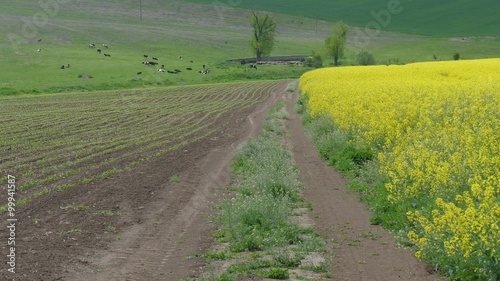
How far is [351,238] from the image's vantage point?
12578 millimetres

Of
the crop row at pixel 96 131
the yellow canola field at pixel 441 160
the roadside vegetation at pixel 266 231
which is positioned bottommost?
the crop row at pixel 96 131

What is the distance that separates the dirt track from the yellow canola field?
83cm

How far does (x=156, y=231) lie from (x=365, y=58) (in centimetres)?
8785

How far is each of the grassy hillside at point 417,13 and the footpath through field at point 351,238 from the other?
135 meters

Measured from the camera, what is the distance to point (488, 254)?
8.98 meters

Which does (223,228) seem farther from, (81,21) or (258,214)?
(81,21)

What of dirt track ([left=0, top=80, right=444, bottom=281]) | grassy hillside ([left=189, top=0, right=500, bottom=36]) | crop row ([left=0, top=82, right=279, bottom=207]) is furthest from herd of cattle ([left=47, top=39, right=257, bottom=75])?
grassy hillside ([left=189, top=0, right=500, bottom=36])

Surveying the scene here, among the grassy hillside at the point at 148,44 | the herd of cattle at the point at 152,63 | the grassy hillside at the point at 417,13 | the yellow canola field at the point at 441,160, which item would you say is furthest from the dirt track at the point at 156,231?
the grassy hillside at the point at 417,13

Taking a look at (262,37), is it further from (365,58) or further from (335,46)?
(365,58)

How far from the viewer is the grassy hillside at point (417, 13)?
492 feet

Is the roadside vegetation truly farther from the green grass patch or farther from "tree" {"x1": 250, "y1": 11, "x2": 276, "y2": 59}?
"tree" {"x1": 250, "y1": 11, "x2": 276, "y2": 59}

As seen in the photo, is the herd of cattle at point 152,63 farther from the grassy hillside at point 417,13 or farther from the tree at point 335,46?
the grassy hillside at point 417,13

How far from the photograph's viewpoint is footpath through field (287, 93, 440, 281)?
1044 cm

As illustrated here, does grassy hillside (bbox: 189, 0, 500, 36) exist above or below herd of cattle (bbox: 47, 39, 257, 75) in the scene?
above
